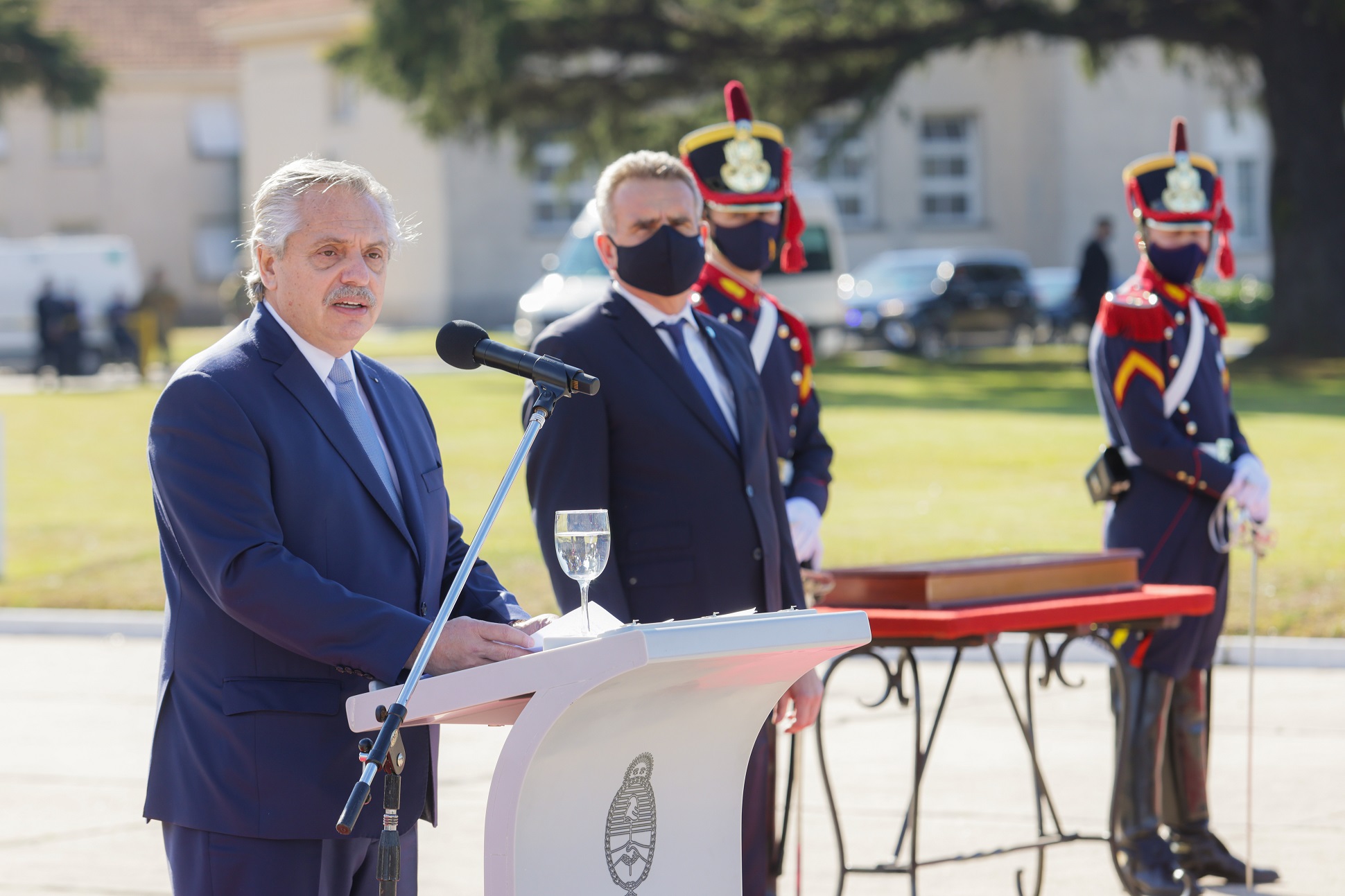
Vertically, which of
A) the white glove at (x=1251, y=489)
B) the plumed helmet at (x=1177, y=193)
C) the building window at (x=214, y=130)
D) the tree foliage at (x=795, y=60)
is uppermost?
the building window at (x=214, y=130)

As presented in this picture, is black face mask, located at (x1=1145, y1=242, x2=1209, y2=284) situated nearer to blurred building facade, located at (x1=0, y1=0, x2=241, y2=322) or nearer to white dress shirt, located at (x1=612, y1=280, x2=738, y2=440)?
white dress shirt, located at (x1=612, y1=280, x2=738, y2=440)

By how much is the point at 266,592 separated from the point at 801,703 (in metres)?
1.71

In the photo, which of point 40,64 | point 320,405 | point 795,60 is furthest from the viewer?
point 40,64

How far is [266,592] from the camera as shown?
3227 mm

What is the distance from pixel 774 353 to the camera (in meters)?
5.62

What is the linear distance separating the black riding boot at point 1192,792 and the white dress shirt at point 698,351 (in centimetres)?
223

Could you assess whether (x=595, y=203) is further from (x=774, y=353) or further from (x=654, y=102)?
(x=654, y=102)

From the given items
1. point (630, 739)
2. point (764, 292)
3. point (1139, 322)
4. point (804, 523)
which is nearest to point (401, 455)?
point (630, 739)

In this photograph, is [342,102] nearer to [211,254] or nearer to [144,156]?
[211,254]

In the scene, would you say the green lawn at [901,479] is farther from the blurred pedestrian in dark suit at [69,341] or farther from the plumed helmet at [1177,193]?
the blurred pedestrian in dark suit at [69,341]

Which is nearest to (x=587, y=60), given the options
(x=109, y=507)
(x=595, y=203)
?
(x=109, y=507)

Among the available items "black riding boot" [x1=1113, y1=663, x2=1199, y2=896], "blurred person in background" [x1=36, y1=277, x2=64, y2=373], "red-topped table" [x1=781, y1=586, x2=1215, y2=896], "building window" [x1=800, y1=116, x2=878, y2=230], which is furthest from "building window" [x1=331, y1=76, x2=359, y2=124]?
"red-topped table" [x1=781, y1=586, x2=1215, y2=896]

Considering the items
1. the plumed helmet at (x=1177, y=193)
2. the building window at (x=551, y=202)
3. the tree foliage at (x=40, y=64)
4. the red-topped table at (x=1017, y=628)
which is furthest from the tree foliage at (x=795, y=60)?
the red-topped table at (x=1017, y=628)

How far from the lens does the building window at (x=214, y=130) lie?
56594 millimetres
